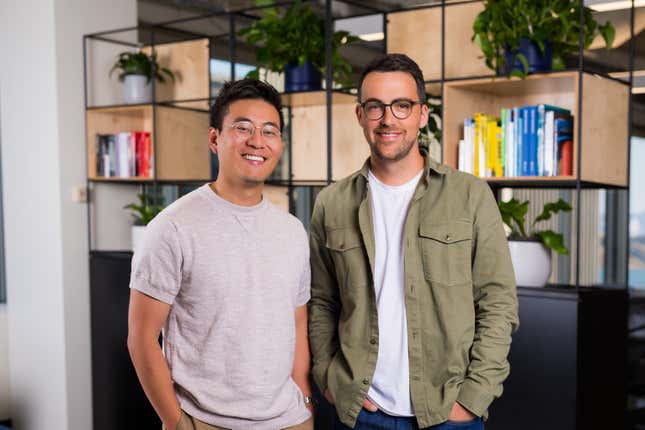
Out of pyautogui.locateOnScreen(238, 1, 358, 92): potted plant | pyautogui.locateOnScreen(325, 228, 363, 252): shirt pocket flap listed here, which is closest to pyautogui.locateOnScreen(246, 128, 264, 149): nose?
pyautogui.locateOnScreen(325, 228, 363, 252): shirt pocket flap

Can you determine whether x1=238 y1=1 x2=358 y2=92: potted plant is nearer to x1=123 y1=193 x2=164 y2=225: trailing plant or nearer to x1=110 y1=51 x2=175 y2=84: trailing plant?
x1=110 y1=51 x2=175 y2=84: trailing plant

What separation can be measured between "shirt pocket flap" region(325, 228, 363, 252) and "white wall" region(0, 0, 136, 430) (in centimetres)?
260

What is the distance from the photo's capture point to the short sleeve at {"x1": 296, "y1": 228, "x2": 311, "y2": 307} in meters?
1.79

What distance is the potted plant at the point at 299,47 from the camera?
3451 millimetres

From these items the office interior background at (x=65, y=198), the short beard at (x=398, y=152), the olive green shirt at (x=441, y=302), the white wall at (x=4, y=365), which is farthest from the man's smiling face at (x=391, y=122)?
the white wall at (x=4, y=365)

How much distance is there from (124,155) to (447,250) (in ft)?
9.25

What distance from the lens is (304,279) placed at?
6.00 feet

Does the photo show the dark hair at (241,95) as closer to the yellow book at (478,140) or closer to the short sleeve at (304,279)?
the short sleeve at (304,279)

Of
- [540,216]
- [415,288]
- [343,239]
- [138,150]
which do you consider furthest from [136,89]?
[415,288]

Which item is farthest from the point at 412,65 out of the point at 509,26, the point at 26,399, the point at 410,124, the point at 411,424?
the point at 26,399

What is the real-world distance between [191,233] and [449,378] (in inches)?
28.0

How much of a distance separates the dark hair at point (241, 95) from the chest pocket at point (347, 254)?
0.37 meters

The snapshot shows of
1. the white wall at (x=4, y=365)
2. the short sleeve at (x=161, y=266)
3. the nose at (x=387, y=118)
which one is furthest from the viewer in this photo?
the white wall at (x=4, y=365)

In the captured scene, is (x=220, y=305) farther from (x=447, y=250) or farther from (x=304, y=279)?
(x=447, y=250)
